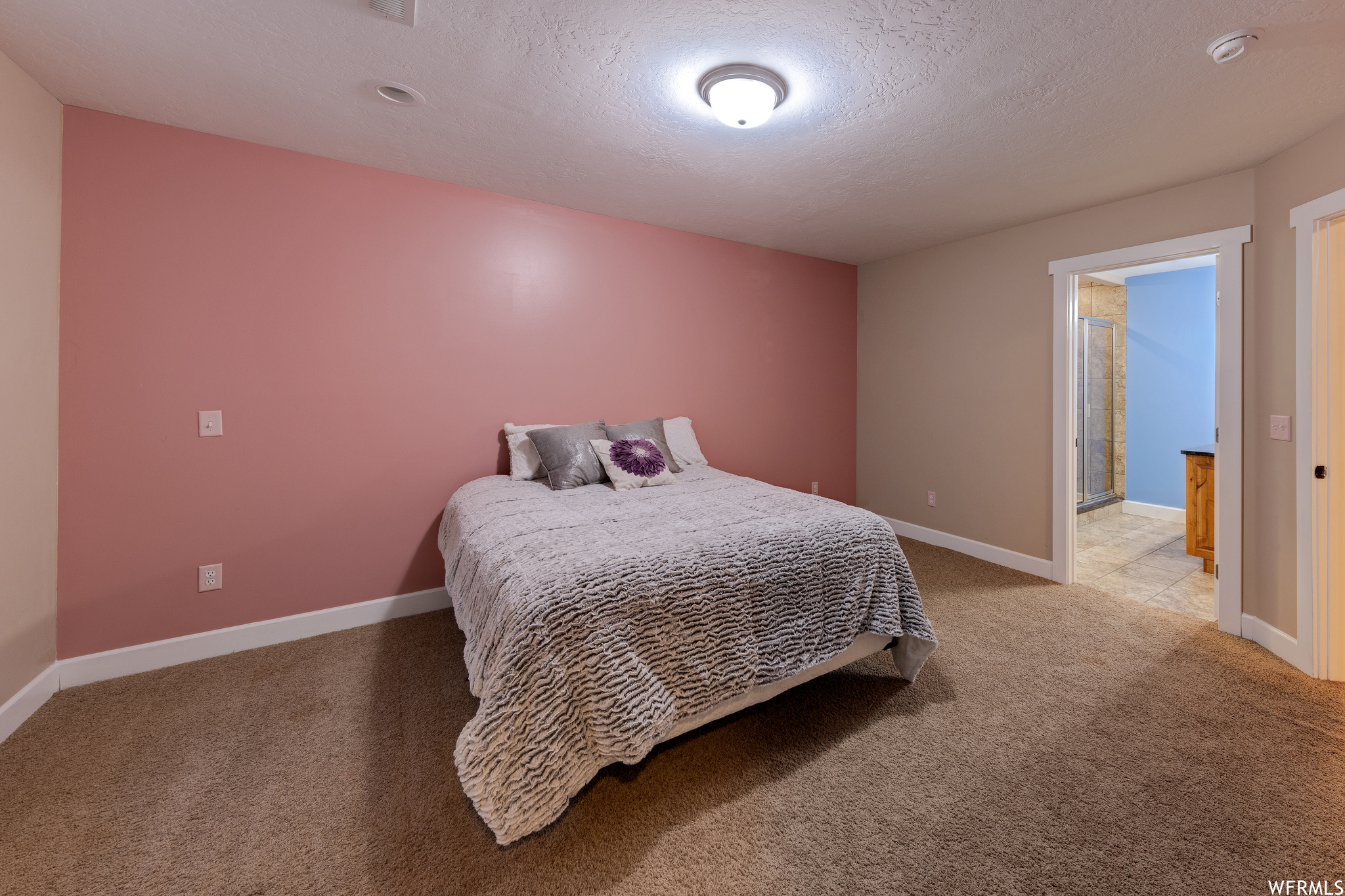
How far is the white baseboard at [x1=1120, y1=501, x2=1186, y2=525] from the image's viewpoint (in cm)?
488

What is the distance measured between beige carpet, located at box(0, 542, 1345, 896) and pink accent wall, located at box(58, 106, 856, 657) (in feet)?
1.73

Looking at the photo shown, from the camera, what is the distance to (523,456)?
9.84 feet

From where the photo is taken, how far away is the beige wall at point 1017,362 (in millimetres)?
2424

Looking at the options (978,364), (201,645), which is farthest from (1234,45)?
(201,645)

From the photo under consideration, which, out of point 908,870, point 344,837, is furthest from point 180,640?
point 908,870

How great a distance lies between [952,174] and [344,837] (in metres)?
3.59

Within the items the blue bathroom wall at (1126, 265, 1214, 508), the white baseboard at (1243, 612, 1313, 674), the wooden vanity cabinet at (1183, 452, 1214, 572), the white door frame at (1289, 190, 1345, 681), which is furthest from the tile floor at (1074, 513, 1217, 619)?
the white door frame at (1289, 190, 1345, 681)

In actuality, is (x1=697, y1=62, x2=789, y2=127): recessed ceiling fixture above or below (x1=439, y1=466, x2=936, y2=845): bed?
above

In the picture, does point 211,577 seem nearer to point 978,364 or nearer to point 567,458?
point 567,458

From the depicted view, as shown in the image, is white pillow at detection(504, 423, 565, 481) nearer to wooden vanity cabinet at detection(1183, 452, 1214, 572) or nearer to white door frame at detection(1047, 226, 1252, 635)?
white door frame at detection(1047, 226, 1252, 635)

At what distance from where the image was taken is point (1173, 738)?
1.85m

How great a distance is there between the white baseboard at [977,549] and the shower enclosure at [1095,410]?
1800mm

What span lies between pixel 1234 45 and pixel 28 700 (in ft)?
15.5

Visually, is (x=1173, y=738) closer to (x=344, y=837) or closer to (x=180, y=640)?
(x=344, y=837)
